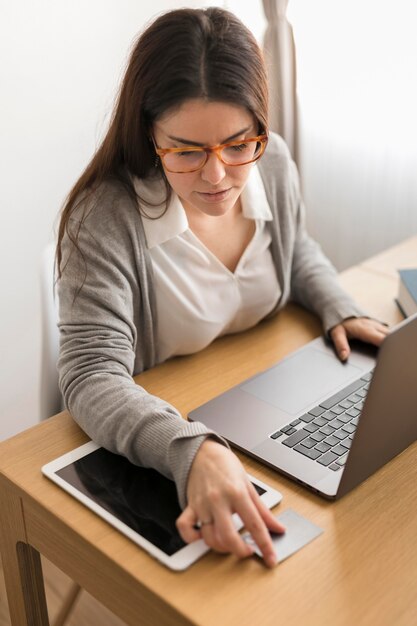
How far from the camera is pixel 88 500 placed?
104cm

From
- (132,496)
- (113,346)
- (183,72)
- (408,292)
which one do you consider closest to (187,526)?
(132,496)

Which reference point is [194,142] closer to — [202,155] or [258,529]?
[202,155]

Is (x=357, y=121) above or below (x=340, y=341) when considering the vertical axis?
above

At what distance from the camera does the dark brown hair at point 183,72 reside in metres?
1.16

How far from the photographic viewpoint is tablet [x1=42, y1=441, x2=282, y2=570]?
958mm

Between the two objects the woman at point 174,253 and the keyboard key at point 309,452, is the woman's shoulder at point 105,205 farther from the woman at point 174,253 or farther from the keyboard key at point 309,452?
the keyboard key at point 309,452

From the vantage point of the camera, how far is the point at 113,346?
1.21 metres

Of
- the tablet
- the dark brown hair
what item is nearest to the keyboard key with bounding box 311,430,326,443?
the tablet

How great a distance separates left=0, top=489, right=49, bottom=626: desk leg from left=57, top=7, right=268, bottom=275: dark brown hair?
0.40m

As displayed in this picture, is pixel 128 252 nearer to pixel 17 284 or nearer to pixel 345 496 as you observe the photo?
pixel 345 496

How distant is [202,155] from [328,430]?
459mm

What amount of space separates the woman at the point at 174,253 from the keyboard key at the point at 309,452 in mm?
158

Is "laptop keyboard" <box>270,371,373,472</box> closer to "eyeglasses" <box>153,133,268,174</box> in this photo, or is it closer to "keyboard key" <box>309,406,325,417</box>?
"keyboard key" <box>309,406,325,417</box>

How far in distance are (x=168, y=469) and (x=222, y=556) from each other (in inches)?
5.7
